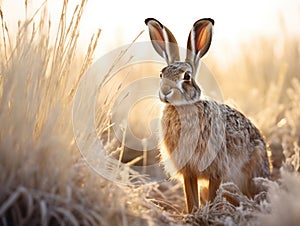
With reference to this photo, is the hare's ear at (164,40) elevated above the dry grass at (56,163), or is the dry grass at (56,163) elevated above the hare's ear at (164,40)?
the hare's ear at (164,40)

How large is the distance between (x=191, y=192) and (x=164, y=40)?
1108 millimetres

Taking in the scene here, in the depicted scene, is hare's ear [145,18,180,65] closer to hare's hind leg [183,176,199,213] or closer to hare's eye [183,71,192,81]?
hare's eye [183,71,192,81]

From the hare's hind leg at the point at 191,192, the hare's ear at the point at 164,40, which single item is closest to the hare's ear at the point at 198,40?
the hare's ear at the point at 164,40

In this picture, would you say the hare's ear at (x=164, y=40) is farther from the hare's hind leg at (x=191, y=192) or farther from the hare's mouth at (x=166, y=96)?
the hare's hind leg at (x=191, y=192)

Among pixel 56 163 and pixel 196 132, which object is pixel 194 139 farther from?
pixel 56 163

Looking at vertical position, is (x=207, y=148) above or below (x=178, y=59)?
below

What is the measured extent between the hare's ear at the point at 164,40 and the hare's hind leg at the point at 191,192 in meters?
0.86

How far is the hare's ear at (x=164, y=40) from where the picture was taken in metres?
4.35

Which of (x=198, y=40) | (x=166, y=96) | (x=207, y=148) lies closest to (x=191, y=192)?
(x=207, y=148)

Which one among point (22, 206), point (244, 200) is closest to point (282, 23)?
point (244, 200)

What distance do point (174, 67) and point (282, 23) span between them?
3.20 m

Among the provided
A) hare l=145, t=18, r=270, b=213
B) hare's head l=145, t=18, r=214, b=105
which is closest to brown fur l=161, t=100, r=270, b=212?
hare l=145, t=18, r=270, b=213

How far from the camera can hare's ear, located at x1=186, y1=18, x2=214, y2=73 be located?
168 inches

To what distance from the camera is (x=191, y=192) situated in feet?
13.8
